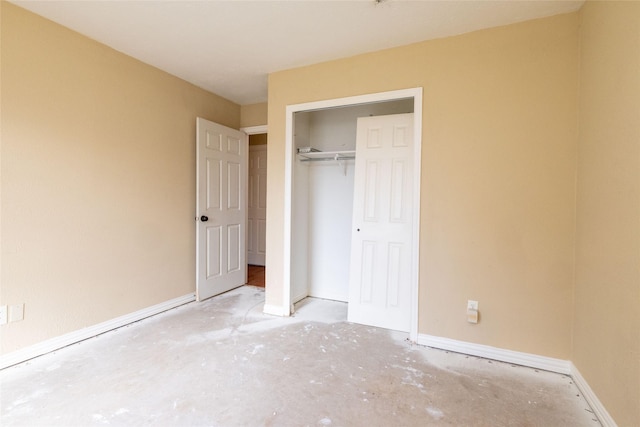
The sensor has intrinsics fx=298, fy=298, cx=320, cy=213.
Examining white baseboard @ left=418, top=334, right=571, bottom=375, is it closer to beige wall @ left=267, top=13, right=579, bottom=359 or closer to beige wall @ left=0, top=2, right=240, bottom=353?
beige wall @ left=267, top=13, right=579, bottom=359

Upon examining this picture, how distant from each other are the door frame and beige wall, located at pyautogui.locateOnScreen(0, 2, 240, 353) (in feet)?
3.95

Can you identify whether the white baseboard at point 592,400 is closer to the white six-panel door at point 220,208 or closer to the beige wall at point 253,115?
the white six-panel door at point 220,208

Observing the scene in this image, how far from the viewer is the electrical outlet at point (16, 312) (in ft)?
6.64

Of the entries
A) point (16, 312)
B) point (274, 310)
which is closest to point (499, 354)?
point (274, 310)

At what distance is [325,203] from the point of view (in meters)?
3.56

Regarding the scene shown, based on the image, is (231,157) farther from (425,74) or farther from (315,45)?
(425,74)

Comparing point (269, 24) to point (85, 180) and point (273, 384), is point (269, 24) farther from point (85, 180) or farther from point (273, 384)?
point (273, 384)

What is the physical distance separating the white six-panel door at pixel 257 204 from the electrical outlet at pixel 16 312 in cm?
349

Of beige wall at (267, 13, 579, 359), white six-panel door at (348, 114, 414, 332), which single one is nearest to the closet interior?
white six-panel door at (348, 114, 414, 332)

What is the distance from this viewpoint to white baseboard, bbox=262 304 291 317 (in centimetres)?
301

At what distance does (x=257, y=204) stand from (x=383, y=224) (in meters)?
3.24

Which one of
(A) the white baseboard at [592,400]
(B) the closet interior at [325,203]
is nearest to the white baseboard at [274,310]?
(B) the closet interior at [325,203]

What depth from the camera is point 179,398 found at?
1725mm

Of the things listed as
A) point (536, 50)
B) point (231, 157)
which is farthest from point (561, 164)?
point (231, 157)
